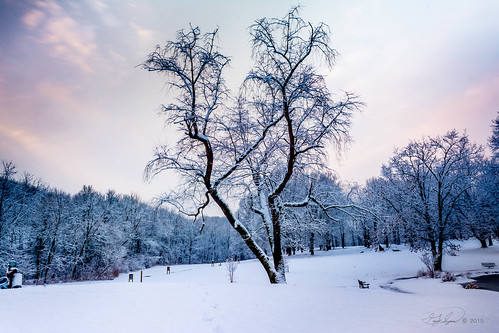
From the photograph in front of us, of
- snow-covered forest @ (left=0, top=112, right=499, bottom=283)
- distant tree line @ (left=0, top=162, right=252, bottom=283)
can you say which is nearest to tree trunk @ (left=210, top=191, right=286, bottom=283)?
snow-covered forest @ (left=0, top=112, right=499, bottom=283)

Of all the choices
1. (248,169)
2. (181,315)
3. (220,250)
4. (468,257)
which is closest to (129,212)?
(220,250)

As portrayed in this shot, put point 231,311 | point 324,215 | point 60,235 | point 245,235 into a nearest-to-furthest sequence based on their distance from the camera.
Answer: point 231,311
point 245,235
point 324,215
point 60,235

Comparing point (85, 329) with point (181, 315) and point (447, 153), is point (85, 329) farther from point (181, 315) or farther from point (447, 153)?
point (447, 153)

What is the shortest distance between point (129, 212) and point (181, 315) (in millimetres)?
45744

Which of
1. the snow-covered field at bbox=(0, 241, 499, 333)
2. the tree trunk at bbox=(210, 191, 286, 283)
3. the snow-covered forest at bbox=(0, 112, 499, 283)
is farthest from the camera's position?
the snow-covered forest at bbox=(0, 112, 499, 283)

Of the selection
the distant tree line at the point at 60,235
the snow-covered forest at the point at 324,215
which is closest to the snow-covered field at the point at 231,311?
the snow-covered forest at the point at 324,215

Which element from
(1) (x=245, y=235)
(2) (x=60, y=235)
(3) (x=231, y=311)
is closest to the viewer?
(3) (x=231, y=311)

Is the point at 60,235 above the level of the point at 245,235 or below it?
below

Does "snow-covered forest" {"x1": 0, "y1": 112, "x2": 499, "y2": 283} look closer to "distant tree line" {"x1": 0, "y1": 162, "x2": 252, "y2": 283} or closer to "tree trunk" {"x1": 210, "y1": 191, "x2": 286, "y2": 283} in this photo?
"distant tree line" {"x1": 0, "y1": 162, "x2": 252, "y2": 283}

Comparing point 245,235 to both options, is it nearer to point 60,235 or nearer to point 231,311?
point 231,311

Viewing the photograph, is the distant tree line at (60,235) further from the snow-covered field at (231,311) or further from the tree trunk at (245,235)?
the snow-covered field at (231,311)

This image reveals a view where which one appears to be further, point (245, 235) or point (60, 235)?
point (60, 235)

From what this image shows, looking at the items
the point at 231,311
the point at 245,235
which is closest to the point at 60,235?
the point at 245,235

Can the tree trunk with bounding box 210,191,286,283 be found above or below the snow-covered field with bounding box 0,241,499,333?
above
